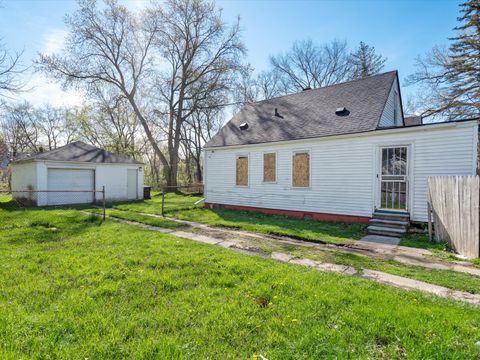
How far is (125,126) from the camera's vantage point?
1235 inches

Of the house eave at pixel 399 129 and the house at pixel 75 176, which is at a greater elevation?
the house eave at pixel 399 129

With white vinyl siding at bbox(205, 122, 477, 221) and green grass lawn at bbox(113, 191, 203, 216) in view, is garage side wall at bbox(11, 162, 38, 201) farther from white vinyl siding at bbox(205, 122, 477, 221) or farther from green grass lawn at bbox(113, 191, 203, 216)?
white vinyl siding at bbox(205, 122, 477, 221)

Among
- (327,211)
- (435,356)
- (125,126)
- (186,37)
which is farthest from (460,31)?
(125,126)

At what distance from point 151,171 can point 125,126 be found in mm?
8618

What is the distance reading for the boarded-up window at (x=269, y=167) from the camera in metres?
11.2

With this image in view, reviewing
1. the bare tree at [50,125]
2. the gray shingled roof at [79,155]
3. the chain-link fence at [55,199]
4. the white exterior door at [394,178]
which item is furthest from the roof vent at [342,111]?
the bare tree at [50,125]

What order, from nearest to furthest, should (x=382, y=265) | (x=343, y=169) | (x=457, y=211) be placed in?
(x=382, y=265)
(x=457, y=211)
(x=343, y=169)

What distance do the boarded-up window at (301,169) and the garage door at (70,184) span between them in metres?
12.8

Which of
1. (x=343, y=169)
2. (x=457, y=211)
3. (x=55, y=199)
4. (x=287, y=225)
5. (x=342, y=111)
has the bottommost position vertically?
(x=287, y=225)

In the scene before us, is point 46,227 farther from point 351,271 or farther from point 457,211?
point 457,211

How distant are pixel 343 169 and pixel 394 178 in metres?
1.66

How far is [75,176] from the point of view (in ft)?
49.8

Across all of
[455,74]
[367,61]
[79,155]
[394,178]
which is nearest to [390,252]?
[394,178]

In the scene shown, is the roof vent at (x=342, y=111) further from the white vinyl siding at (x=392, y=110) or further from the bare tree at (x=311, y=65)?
the bare tree at (x=311, y=65)
